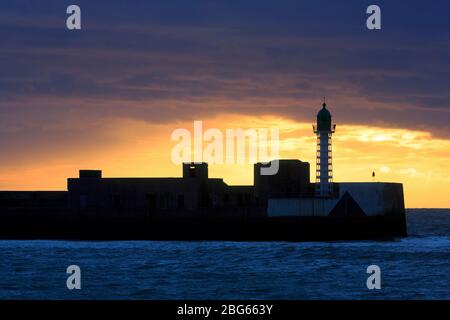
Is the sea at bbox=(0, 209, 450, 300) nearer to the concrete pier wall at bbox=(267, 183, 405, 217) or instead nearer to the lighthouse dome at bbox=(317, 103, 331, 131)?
the concrete pier wall at bbox=(267, 183, 405, 217)

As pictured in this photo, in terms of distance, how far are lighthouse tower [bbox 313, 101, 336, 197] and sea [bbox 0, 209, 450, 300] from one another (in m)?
5.13

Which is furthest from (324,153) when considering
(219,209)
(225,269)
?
(225,269)

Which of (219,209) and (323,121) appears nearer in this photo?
(323,121)

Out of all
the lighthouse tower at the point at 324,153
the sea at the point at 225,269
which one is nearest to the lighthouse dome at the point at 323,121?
the lighthouse tower at the point at 324,153

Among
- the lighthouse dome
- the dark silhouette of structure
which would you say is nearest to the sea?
the dark silhouette of structure

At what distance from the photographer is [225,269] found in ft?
163

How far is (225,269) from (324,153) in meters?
22.9

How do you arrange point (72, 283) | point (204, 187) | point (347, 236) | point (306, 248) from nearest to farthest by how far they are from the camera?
point (72, 283) < point (306, 248) < point (347, 236) < point (204, 187)

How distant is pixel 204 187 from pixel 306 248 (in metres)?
15.2

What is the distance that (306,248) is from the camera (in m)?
64.7

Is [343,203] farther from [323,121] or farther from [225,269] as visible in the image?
[225,269]

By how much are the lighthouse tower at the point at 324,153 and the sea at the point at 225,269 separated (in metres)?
5.13
